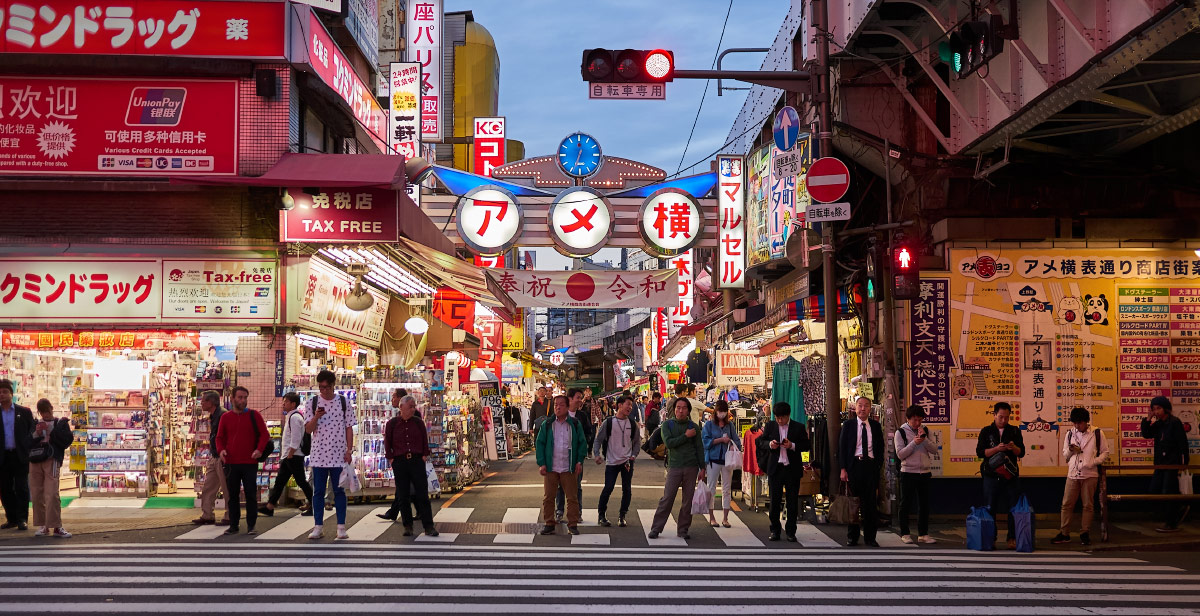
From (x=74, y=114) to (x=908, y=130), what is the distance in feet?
45.5

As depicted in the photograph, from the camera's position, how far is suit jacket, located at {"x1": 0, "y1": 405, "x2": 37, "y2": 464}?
14.1 meters

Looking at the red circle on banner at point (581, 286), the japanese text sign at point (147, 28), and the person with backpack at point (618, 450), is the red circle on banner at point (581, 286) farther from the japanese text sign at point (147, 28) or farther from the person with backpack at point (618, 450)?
the japanese text sign at point (147, 28)

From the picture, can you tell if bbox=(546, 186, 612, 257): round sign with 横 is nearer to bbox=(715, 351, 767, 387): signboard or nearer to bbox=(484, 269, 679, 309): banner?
bbox=(484, 269, 679, 309): banner

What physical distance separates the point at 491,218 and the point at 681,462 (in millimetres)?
7369

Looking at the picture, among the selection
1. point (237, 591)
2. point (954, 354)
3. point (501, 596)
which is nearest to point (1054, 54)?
point (954, 354)

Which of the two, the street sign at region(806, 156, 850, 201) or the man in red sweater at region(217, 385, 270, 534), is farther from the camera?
the street sign at region(806, 156, 850, 201)

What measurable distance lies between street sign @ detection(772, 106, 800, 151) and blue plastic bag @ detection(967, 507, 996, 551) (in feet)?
19.8

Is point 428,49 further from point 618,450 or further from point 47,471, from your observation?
point 47,471

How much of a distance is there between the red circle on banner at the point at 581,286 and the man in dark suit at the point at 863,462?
23.1ft

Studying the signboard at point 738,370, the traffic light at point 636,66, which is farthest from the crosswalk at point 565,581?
the signboard at point 738,370

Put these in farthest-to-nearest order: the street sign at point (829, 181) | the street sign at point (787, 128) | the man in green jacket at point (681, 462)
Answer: the street sign at point (787, 128) < the street sign at point (829, 181) < the man in green jacket at point (681, 462)

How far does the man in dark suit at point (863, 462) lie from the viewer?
14.1m

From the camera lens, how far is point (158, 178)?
17.4 m

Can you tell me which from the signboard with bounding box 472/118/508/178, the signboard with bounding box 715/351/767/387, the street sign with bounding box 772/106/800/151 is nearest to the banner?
the signboard with bounding box 715/351/767/387
